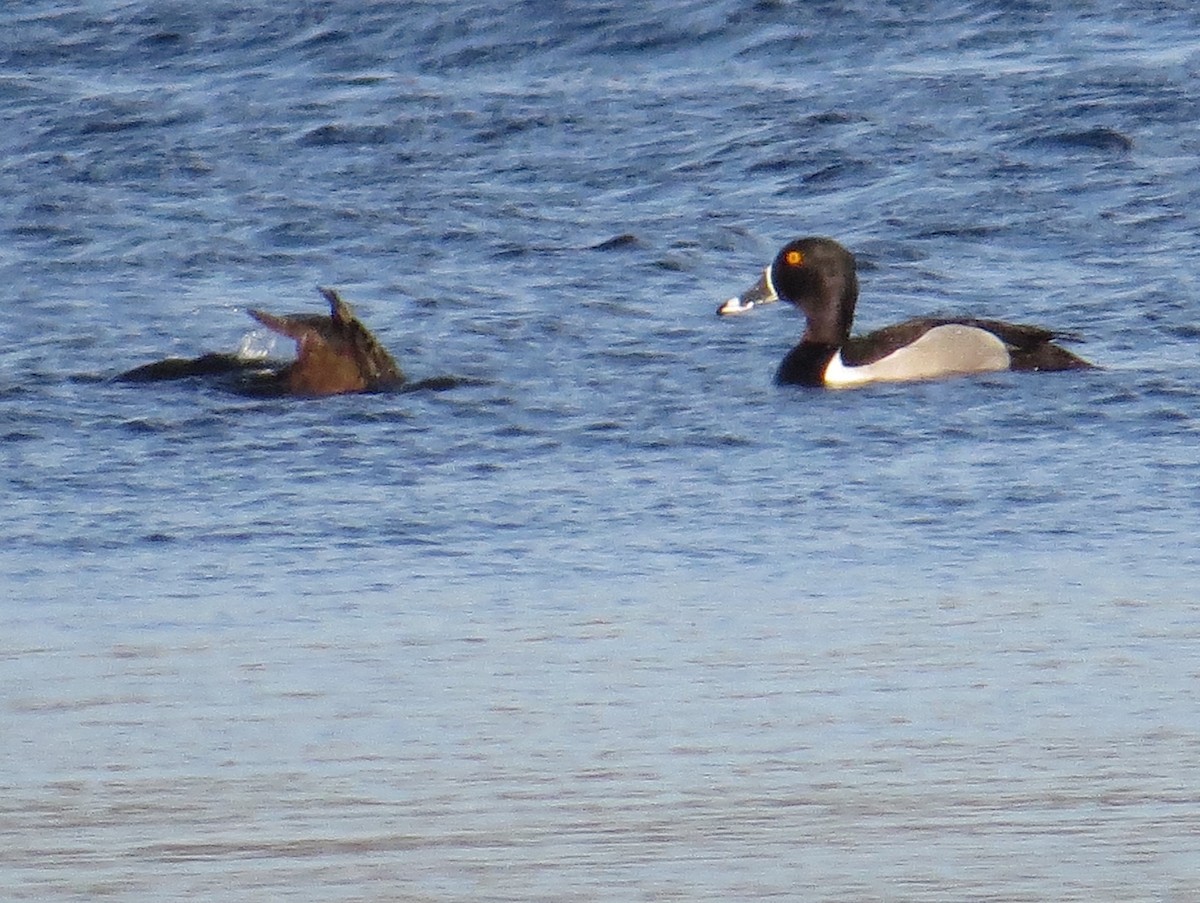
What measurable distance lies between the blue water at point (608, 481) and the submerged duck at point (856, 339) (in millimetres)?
213

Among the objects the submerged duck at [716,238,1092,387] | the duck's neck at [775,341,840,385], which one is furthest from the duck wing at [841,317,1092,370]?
the duck's neck at [775,341,840,385]

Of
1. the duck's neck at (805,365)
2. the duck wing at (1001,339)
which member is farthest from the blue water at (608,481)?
the duck wing at (1001,339)

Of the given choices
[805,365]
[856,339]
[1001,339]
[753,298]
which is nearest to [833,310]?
[753,298]

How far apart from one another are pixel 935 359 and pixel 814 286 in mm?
1574

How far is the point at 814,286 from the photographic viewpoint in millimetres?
12312

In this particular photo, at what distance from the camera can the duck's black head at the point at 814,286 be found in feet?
39.9

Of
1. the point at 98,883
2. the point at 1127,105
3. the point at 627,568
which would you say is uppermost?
the point at 98,883

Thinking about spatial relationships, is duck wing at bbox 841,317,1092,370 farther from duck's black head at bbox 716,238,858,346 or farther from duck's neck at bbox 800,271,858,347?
duck's black head at bbox 716,238,858,346

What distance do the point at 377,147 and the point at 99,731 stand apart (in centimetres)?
1076

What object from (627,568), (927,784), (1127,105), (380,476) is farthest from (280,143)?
(927,784)

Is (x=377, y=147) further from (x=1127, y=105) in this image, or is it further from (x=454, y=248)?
(x=1127, y=105)

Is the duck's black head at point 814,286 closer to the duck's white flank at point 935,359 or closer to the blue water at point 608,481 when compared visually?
the blue water at point 608,481

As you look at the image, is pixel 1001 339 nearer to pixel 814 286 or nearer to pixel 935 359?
pixel 935 359

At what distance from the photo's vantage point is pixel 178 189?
15469mm
